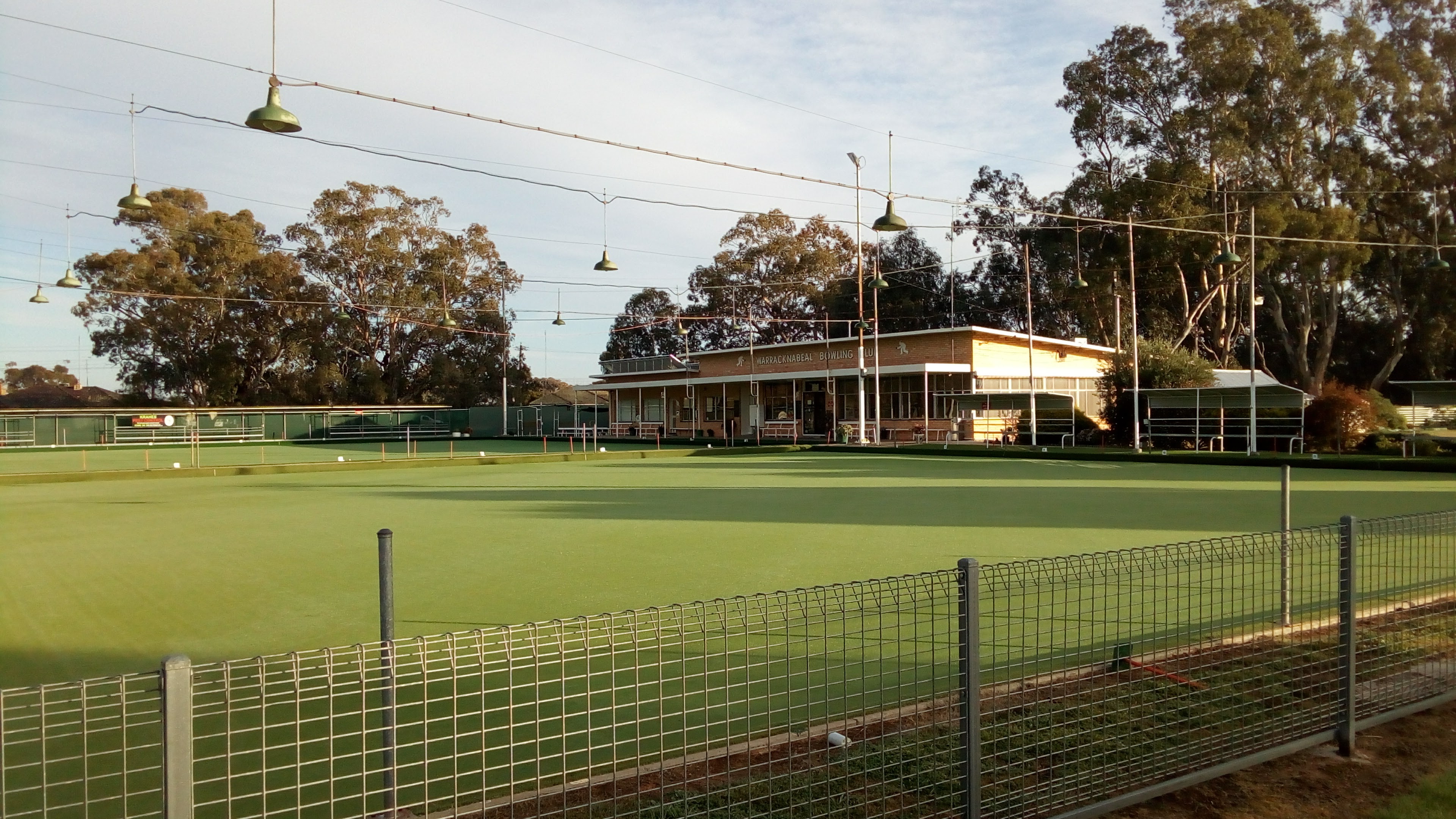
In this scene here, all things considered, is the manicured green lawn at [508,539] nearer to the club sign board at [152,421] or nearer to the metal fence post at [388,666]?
the metal fence post at [388,666]

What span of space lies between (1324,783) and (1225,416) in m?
31.9

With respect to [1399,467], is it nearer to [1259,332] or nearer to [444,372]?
[1259,332]

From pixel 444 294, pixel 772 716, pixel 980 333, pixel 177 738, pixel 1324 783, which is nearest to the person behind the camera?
pixel 177 738

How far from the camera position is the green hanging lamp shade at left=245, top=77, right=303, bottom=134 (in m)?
10.1

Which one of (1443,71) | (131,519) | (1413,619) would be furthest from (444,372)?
(1413,619)

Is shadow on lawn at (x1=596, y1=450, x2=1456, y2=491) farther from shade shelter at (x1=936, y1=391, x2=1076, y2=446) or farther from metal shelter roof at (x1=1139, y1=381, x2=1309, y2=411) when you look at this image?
shade shelter at (x1=936, y1=391, x2=1076, y2=446)

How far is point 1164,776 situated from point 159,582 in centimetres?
949

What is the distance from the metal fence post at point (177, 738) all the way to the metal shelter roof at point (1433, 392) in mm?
31391

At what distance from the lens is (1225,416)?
108ft

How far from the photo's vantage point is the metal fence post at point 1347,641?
188 inches

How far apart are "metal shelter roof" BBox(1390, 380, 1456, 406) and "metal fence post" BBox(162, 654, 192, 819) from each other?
3139 centimetres

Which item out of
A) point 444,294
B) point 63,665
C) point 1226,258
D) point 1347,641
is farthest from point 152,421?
point 1347,641

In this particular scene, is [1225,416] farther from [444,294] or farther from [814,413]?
[444,294]

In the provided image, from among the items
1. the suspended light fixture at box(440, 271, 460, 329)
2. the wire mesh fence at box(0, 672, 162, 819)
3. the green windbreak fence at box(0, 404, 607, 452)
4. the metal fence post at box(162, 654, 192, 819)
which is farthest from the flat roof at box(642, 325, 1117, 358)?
the metal fence post at box(162, 654, 192, 819)
